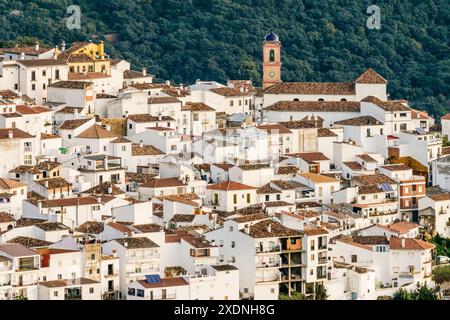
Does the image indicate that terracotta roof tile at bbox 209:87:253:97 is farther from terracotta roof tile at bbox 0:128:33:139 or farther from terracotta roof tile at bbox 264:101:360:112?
terracotta roof tile at bbox 0:128:33:139

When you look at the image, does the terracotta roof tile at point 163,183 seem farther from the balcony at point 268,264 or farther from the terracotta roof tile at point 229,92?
the terracotta roof tile at point 229,92

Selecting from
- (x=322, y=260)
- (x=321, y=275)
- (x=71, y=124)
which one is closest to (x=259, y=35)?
(x=71, y=124)

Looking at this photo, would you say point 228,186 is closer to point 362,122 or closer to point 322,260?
point 322,260

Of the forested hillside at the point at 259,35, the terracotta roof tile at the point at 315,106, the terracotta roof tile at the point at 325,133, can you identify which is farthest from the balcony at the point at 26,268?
the forested hillside at the point at 259,35

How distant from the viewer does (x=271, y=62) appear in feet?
147

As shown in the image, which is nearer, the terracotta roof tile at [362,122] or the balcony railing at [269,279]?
the balcony railing at [269,279]

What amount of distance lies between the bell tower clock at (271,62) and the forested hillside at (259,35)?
7.25 meters

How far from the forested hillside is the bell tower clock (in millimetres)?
7248

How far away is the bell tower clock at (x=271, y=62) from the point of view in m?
44.4

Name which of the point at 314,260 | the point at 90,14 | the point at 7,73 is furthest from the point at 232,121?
the point at 90,14

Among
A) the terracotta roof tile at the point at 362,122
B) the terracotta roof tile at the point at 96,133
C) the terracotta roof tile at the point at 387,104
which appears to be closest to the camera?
the terracotta roof tile at the point at 96,133

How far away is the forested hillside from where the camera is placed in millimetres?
55219

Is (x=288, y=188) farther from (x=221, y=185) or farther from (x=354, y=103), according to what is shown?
(x=354, y=103)

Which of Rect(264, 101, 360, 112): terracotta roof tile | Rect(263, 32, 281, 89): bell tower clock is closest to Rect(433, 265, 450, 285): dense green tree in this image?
Rect(264, 101, 360, 112): terracotta roof tile
